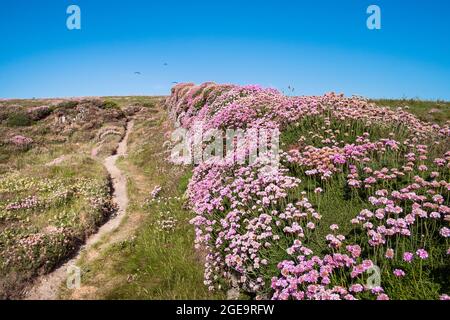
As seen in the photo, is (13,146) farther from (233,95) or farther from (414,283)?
(414,283)

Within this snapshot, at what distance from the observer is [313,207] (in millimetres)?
7625

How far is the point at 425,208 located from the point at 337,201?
1.78m

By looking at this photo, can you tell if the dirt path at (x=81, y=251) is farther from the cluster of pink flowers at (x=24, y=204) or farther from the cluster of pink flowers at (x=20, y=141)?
the cluster of pink flowers at (x=20, y=141)

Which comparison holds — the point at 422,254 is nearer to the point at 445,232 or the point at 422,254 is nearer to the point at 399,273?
the point at 399,273

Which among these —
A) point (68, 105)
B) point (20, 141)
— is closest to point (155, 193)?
point (20, 141)

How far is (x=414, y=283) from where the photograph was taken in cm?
504

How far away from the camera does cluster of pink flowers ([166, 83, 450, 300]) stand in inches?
218

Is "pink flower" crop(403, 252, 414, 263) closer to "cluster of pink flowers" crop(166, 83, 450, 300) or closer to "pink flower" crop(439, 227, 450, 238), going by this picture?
"cluster of pink flowers" crop(166, 83, 450, 300)

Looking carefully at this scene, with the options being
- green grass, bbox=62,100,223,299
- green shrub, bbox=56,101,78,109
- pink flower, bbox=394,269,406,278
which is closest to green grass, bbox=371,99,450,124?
green grass, bbox=62,100,223,299

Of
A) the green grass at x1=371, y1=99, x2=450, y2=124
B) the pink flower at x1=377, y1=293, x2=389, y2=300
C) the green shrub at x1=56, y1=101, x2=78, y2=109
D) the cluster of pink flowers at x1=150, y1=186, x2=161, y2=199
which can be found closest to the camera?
the pink flower at x1=377, y1=293, x2=389, y2=300

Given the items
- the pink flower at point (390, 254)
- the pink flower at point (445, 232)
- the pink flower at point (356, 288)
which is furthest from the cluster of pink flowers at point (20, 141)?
the pink flower at point (445, 232)

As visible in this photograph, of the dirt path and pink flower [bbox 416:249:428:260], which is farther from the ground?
pink flower [bbox 416:249:428:260]

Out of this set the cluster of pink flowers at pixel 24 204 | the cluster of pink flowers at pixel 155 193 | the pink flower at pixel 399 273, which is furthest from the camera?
the cluster of pink flowers at pixel 155 193

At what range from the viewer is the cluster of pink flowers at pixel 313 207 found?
5.53 metres
